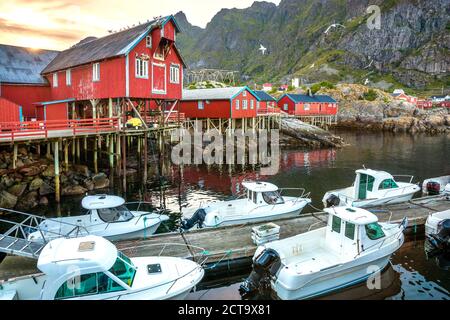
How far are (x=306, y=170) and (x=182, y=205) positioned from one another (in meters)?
16.4

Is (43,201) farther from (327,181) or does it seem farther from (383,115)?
(383,115)

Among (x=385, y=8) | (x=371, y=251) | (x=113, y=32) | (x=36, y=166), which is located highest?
(x=385, y=8)

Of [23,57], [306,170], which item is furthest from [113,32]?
[306,170]

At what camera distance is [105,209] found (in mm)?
16844

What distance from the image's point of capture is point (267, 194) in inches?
768

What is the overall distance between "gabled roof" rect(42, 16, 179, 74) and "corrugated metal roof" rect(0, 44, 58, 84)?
116 centimetres

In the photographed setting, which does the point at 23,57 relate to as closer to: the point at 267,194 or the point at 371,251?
the point at 267,194

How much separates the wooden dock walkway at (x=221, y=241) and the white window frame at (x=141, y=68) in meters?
17.4

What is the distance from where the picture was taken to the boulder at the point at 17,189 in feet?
74.8

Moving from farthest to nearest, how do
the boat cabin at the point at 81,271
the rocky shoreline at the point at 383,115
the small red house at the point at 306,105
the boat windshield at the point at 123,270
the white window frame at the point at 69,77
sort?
1. the rocky shoreline at the point at 383,115
2. the small red house at the point at 306,105
3. the white window frame at the point at 69,77
4. the boat windshield at the point at 123,270
5. the boat cabin at the point at 81,271

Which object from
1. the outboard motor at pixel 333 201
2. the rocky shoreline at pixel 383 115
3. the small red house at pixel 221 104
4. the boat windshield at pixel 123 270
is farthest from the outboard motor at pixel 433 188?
the rocky shoreline at pixel 383 115

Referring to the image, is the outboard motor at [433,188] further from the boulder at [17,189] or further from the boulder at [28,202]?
the boulder at [17,189]

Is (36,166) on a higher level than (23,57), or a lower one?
lower
